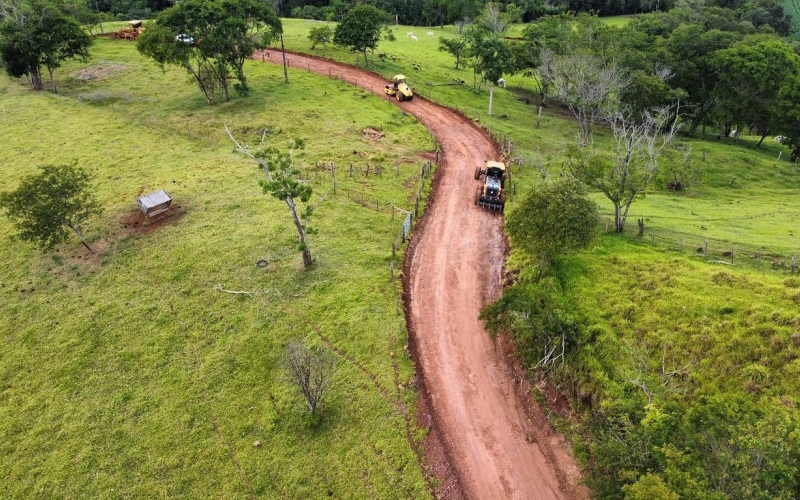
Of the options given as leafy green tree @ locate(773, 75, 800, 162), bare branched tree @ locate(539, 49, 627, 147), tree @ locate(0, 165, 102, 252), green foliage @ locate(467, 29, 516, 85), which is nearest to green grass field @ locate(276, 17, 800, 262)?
leafy green tree @ locate(773, 75, 800, 162)

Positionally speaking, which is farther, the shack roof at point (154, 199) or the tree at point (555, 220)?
the shack roof at point (154, 199)

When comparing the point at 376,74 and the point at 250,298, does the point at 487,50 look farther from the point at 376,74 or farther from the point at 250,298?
the point at 250,298

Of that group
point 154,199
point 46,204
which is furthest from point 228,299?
point 46,204

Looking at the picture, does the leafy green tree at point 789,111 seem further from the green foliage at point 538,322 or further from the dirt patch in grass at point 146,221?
the dirt patch in grass at point 146,221

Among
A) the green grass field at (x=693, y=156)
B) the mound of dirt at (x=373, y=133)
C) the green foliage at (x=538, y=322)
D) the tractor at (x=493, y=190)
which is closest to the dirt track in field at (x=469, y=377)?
the tractor at (x=493, y=190)

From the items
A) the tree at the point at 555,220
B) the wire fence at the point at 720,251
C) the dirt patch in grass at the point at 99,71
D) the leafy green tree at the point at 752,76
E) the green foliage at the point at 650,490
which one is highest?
the leafy green tree at the point at 752,76
